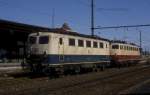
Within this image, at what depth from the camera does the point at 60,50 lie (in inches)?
1090

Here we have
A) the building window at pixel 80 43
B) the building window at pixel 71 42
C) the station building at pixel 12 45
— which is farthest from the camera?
the station building at pixel 12 45

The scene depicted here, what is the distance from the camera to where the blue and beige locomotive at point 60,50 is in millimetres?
26750

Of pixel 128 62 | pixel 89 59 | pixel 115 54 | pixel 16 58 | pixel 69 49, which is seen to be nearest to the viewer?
pixel 69 49

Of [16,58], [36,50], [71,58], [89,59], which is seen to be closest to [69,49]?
[71,58]

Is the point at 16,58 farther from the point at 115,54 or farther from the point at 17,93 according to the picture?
the point at 17,93

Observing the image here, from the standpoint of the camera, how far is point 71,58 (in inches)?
1174

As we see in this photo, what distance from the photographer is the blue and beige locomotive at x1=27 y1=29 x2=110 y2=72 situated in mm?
26750

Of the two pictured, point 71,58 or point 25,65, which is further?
point 71,58

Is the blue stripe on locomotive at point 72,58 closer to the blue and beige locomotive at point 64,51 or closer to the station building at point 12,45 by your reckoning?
the blue and beige locomotive at point 64,51

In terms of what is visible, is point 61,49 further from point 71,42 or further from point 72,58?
point 72,58

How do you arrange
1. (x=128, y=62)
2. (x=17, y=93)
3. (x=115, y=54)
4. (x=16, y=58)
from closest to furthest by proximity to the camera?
(x=17, y=93), (x=115, y=54), (x=128, y=62), (x=16, y=58)

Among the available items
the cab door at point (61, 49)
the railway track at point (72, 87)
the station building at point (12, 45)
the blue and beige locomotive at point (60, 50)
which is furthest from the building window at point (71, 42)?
the station building at point (12, 45)

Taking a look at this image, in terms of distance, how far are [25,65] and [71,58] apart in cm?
412

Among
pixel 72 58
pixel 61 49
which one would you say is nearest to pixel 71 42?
pixel 72 58
